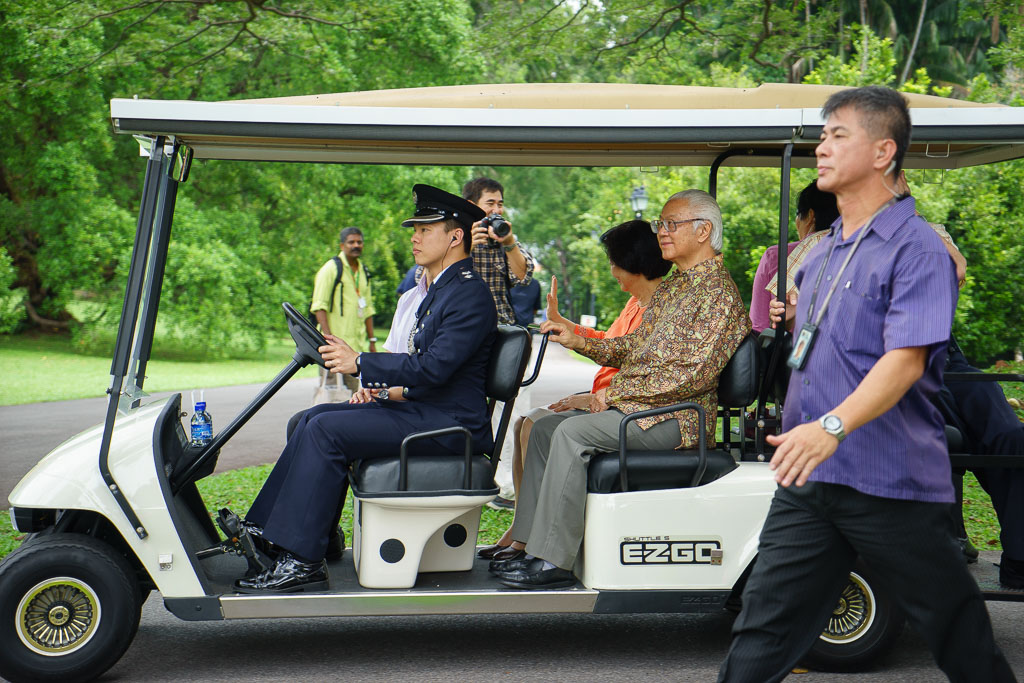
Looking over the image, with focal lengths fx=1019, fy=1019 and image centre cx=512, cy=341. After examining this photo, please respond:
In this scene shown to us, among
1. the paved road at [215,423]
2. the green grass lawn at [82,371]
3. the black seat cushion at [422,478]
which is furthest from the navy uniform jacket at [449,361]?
the green grass lawn at [82,371]

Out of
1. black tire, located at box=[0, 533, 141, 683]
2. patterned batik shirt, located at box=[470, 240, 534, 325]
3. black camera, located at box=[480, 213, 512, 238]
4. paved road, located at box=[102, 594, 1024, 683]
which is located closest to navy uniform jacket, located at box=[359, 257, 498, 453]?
black camera, located at box=[480, 213, 512, 238]

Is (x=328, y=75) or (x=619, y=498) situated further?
(x=328, y=75)

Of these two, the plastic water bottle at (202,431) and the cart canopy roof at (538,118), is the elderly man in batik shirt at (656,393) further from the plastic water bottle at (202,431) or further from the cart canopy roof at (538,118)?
the plastic water bottle at (202,431)

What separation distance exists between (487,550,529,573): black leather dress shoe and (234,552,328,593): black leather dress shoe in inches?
24.8

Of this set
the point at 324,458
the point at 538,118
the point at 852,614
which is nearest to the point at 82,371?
the point at 324,458

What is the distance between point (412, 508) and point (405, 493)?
0.07 metres

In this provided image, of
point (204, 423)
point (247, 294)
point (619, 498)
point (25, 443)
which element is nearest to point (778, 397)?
point (619, 498)

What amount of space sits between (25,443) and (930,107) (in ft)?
24.8

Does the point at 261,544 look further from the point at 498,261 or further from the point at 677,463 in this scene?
the point at 498,261

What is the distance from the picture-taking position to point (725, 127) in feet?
11.6

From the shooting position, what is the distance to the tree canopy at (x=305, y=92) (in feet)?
36.8

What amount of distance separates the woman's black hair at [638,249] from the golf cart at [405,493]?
0.80m

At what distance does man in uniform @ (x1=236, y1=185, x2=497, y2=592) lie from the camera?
3.56m

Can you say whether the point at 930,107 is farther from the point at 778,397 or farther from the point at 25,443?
the point at 25,443
